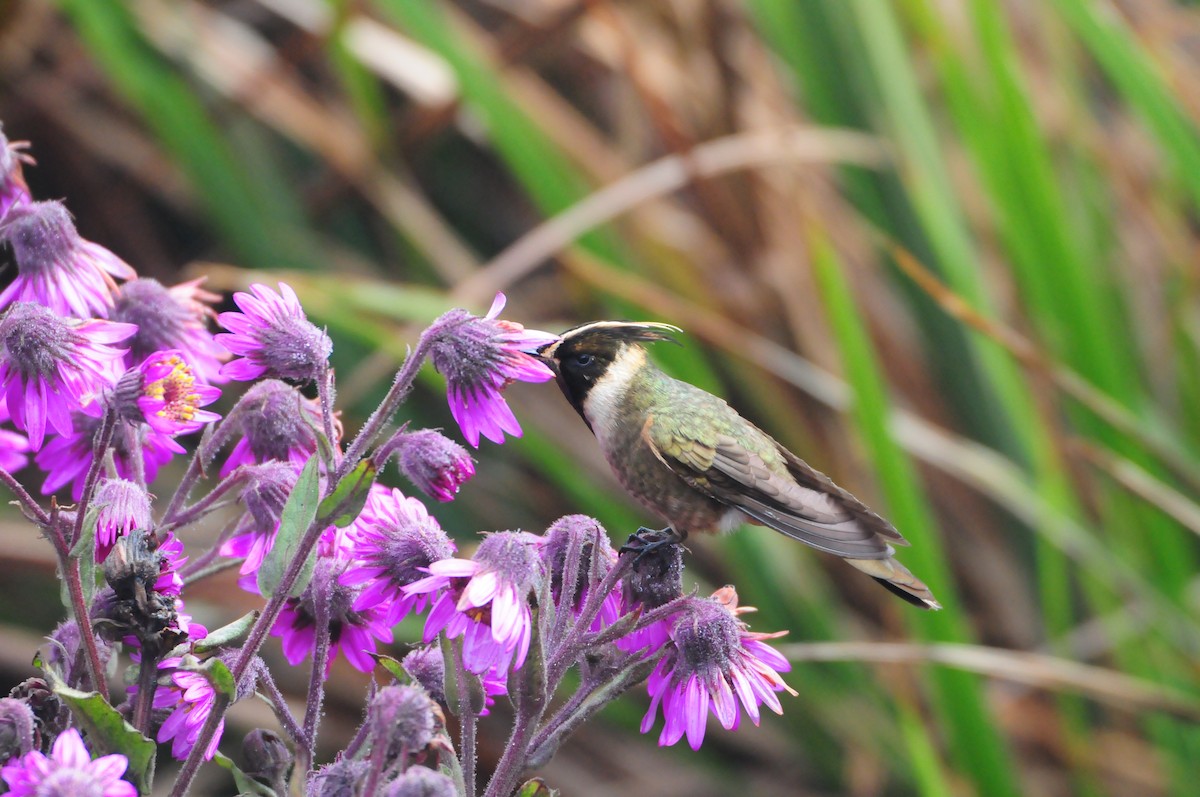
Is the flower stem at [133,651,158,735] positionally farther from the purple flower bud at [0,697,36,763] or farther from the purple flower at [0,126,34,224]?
the purple flower at [0,126,34,224]

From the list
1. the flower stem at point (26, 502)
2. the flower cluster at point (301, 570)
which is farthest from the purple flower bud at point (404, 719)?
the flower stem at point (26, 502)

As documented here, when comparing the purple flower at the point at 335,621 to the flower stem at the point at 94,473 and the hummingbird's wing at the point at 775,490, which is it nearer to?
the flower stem at the point at 94,473

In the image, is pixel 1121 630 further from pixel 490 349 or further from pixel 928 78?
pixel 490 349

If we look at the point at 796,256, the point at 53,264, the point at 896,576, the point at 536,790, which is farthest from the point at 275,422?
the point at 796,256

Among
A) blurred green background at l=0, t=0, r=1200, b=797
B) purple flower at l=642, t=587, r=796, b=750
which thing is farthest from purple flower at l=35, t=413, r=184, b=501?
blurred green background at l=0, t=0, r=1200, b=797

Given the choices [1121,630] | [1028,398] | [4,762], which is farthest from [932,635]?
[4,762]

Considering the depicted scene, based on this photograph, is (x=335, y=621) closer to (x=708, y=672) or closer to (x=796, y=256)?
(x=708, y=672)
